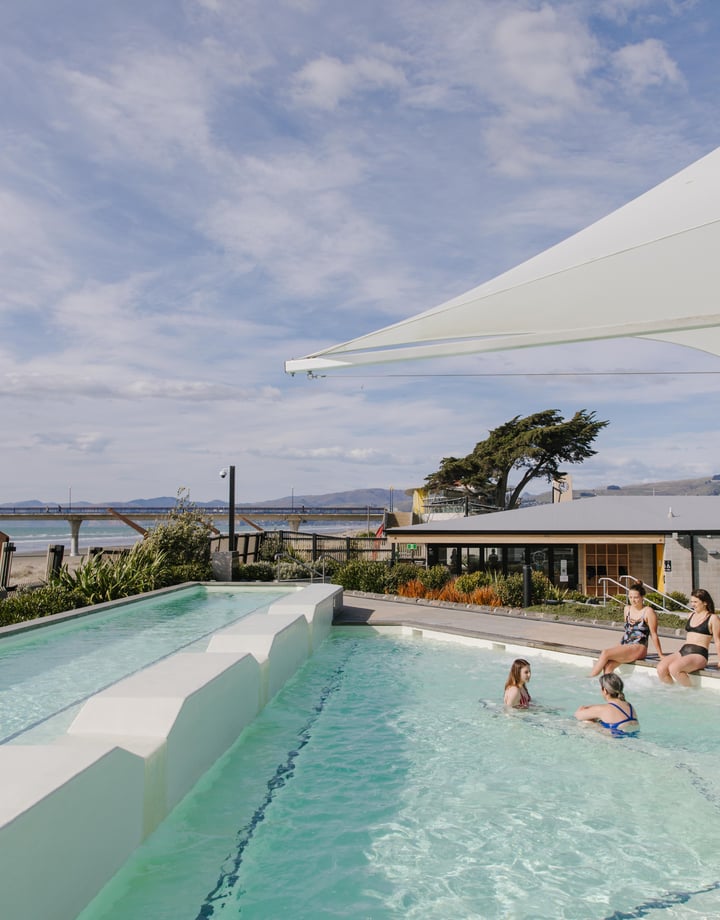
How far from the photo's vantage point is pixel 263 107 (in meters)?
12.5

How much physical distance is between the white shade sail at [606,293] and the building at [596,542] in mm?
12549

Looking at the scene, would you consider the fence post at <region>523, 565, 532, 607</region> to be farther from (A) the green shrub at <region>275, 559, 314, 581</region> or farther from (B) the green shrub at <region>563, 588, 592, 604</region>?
(A) the green shrub at <region>275, 559, 314, 581</region>

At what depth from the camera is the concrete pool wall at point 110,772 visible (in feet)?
10.5

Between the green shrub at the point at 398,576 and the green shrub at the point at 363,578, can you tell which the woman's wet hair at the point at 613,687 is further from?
the green shrub at the point at 363,578

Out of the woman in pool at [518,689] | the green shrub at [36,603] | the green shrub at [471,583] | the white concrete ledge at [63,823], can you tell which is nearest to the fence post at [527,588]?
the green shrub at [471,583]

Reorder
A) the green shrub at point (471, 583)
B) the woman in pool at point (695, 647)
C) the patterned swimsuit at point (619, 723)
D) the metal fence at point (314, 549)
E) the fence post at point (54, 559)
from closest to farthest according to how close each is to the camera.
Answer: the patterned swimsuit at point (619, 723) < the woman in pool at point (695, 647) < the fence post at point (54, 559) < the green shrub at point (471, 583) < the metal fence at point (314, 549)

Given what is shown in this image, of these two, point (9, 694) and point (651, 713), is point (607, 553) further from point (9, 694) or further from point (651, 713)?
point (9, 694)

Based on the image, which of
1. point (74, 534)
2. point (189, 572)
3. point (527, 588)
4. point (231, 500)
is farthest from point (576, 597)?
point (74, 534)

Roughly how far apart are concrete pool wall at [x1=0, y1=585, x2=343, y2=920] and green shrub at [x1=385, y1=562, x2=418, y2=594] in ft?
33.8

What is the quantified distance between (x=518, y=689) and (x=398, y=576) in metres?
Result: 10.3

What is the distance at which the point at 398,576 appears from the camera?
18.5 metres

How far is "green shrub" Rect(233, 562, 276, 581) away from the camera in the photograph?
20.6 meters

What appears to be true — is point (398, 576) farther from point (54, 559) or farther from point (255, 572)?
point (54, 559)

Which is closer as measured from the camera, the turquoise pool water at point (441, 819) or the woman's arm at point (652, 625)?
the turquoise pool water at point (441, 819)
